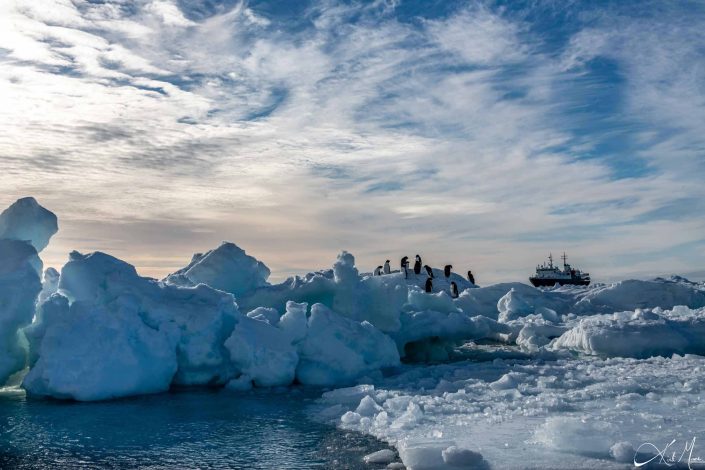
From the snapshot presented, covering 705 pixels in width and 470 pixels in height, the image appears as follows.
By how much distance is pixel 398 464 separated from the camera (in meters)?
7.49

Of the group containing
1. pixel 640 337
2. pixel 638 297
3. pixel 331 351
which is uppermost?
pixel 638 297

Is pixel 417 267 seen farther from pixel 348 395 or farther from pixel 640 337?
pixel 348 395

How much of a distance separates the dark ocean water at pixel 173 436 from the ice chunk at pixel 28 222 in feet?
14.1

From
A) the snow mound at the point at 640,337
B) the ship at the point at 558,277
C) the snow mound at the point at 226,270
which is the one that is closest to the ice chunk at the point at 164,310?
the snow mound at the point at 226,270

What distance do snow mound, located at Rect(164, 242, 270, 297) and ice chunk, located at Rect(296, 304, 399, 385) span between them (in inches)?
202

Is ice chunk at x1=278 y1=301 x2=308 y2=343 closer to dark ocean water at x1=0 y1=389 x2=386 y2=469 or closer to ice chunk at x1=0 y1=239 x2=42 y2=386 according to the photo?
dark ocean water at x1=0 y1=389 x2=386 y2=469

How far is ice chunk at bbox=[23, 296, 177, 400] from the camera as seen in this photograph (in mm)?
12328

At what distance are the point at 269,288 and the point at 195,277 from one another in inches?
94.3

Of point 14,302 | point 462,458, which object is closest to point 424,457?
point 462,458

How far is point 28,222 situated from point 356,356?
27.6ft

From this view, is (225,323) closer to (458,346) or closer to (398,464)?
(398,464)

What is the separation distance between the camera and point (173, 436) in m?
9.50

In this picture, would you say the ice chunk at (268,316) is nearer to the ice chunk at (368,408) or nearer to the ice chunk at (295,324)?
the ice chunk at (295,324)

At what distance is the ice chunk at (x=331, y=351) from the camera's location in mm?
14641
